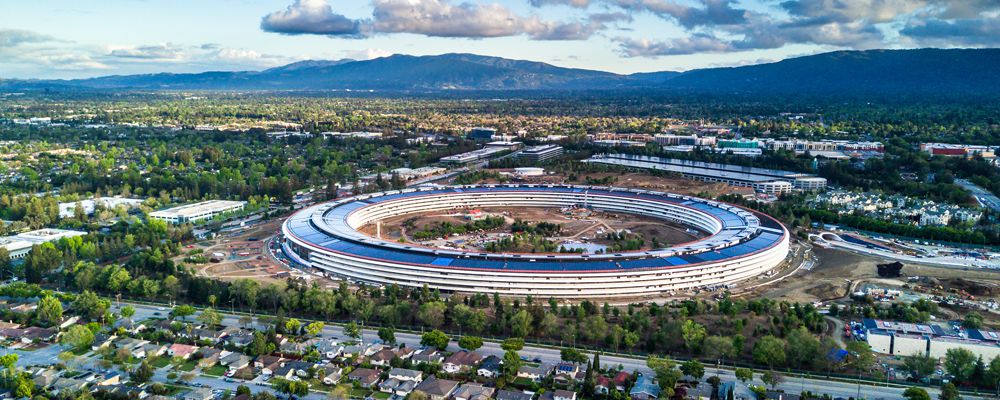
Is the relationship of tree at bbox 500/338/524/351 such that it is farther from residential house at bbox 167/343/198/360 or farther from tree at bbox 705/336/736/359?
residential house at bbox 167/343/198/360

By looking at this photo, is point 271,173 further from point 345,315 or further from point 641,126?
point 641,126

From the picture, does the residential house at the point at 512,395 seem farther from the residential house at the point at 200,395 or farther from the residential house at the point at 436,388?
the residential house at the point at 200,395

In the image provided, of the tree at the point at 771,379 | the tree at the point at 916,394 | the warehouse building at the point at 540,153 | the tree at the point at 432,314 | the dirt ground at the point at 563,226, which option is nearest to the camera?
the tree at the point at 916,394

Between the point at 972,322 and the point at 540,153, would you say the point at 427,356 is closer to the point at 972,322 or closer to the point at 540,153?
the point at 972,322

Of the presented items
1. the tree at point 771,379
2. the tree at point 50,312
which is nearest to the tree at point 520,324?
the tree at point 771,379

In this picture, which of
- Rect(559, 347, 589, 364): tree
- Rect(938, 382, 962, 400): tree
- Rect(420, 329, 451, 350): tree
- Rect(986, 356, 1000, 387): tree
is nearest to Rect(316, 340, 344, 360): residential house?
Rect(420, 329, 451, 350): tree
